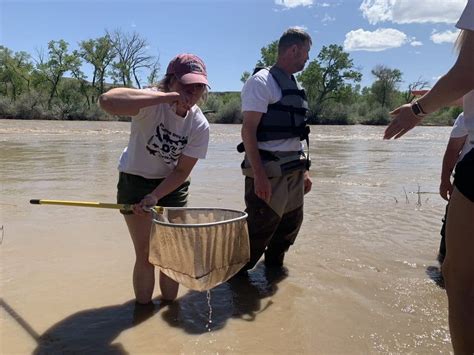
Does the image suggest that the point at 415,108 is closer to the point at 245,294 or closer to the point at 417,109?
the point at 417,109

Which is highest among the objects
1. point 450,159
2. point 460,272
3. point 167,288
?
point 450,159

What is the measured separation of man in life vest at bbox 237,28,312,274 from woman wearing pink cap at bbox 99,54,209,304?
1.61 feet

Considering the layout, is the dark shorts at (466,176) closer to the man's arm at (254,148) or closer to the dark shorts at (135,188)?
the man's arm at (254,148)

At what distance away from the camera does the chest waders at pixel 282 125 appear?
3.62 meters

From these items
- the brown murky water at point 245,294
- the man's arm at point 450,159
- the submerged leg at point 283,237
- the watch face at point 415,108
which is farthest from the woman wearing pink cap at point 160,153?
the man's arm at point 450,159

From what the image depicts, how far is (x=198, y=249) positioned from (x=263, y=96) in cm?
140

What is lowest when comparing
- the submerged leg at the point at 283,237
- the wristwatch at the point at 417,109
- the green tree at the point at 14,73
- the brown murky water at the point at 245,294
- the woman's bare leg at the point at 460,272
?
the brown murky water at the point at 245,294

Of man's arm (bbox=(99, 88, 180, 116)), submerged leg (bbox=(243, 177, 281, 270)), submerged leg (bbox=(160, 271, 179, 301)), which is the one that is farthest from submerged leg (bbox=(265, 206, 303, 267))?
man's arm (bbox=(99, 88, 180, 116))

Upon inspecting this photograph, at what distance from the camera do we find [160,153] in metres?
3.14

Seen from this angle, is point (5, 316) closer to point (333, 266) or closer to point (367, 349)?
point (367, 349)

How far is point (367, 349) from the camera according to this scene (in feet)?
9.07

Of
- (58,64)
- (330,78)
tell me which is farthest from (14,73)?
(330,78)

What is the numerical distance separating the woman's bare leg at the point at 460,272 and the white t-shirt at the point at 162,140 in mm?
1735

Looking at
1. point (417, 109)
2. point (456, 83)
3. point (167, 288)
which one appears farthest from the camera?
point (167, 288)
